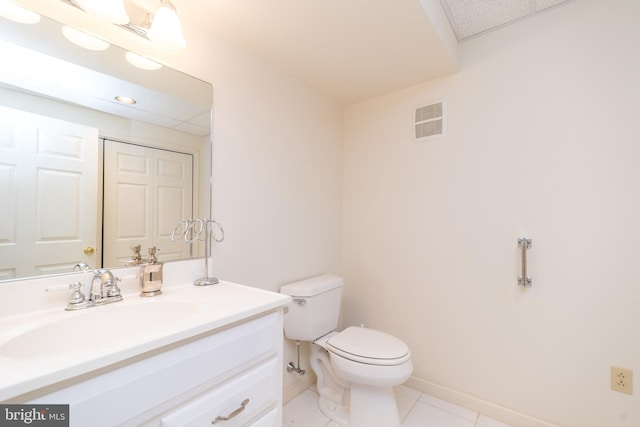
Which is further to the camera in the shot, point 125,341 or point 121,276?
point 121,276

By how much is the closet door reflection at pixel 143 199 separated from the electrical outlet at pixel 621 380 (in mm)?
2069

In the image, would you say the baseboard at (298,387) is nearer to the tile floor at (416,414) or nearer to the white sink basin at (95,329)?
the tile floor at (416,414)

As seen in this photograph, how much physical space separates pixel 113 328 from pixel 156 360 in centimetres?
35

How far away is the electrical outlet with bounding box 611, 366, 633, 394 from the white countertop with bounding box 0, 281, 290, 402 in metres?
1.60

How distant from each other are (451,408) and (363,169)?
65.5 inches

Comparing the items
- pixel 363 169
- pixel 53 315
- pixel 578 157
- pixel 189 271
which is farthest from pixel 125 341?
pixel 578 157

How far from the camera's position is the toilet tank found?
1.63 meters

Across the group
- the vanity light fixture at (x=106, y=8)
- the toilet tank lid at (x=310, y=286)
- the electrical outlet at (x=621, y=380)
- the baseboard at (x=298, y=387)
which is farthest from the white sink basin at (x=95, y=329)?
the electrical outlet at (x=621, y=380)

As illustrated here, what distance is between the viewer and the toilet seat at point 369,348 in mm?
1373

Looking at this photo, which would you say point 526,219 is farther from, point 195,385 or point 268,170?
point 195,385

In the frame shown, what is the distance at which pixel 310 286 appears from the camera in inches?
65.7

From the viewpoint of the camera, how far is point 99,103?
1054mm

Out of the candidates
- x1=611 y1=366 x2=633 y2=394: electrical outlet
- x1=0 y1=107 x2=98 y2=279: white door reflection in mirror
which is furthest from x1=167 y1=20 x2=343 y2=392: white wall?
x1=611 y1=366 x2=633 y2=394: electrical outlet

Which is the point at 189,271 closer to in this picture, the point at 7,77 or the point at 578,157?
the point at 7,77
